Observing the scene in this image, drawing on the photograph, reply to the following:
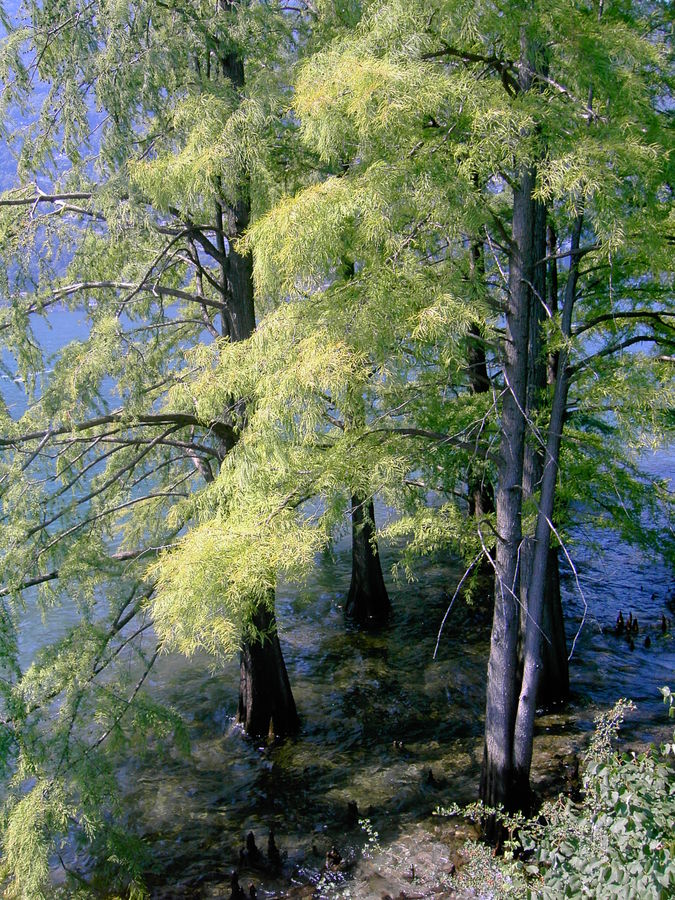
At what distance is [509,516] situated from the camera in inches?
284

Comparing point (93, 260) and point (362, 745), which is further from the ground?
point (93, 260)

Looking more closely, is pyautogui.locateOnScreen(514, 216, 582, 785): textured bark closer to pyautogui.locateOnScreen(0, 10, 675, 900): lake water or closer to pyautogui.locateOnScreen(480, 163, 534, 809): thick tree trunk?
pyautogui.locateOnScreen(480, 163, 534, 809): thick tree trunk

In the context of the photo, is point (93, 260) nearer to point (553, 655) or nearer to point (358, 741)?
point (358, 741)

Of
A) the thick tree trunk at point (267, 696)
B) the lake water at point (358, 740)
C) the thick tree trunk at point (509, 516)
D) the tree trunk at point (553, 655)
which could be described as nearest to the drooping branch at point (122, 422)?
the lake water at point (358, 740)

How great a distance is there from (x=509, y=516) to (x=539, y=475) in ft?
5.89

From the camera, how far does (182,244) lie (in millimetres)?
9219

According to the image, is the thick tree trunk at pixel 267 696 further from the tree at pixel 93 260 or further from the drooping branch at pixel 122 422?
the drooping branch at pixel 122 422

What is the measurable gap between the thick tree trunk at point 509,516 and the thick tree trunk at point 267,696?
312 cm

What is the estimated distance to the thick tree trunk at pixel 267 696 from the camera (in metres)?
9.64

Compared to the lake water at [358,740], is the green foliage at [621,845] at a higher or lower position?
higher

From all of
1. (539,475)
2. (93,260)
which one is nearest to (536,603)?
(539,475)

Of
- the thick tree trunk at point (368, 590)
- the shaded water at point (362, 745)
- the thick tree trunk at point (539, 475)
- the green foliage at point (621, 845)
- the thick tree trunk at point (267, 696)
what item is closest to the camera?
the green foliage at point (621, 845)

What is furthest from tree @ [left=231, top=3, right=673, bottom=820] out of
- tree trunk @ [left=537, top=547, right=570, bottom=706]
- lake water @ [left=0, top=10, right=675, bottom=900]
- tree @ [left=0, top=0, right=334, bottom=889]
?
tree trunk @ [left=537, top=547, right=570, bottom=706]

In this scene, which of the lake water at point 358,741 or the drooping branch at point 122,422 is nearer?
the drooping branch at point 122,422
